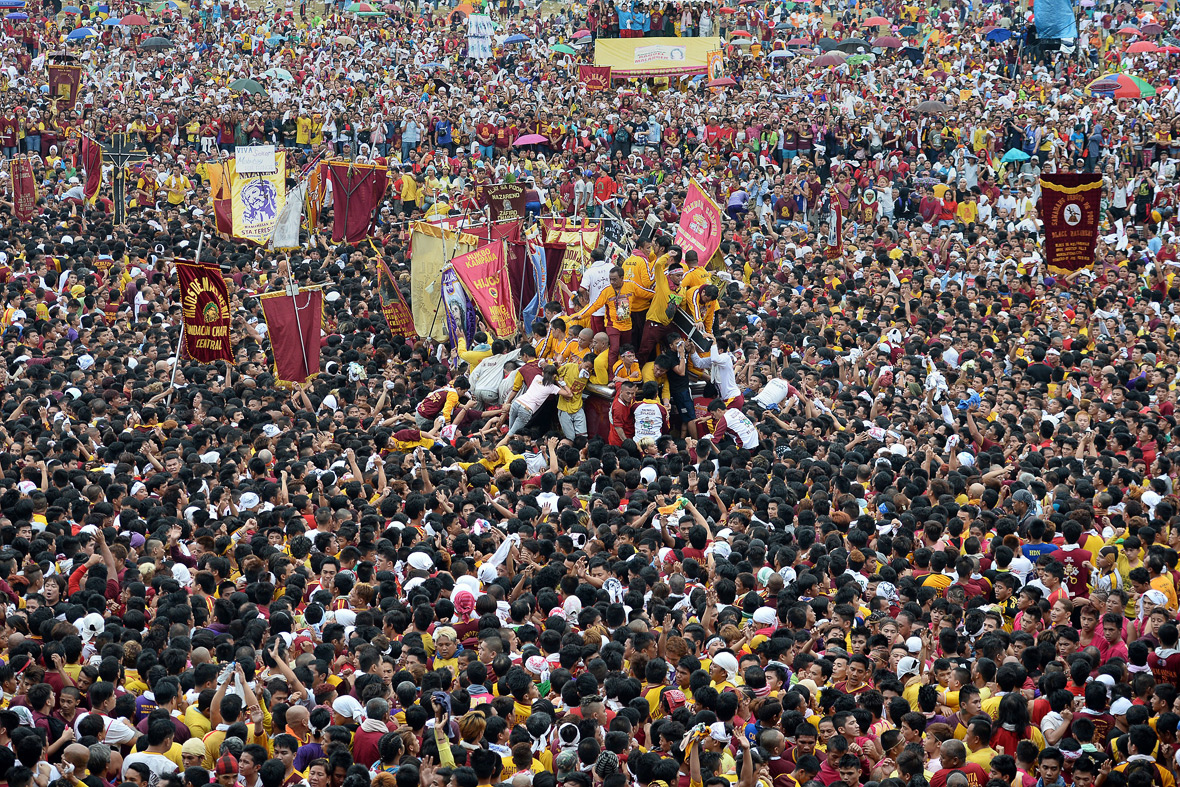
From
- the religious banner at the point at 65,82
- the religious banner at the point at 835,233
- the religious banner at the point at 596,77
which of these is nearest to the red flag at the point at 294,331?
the religious banner at the point at 835,233

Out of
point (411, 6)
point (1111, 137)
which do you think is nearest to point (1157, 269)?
point (1111, 137)

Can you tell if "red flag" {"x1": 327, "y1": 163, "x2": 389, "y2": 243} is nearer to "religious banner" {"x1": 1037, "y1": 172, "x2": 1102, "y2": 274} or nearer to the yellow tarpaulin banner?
the yellow tarpaulin banner

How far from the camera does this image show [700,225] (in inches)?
617

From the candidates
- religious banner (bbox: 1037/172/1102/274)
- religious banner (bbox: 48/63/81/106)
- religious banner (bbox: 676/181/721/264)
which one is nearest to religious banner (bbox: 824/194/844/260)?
religious banner (bbox: 1037/172/1102/274)

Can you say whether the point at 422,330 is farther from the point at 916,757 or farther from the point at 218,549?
the point at 916,757

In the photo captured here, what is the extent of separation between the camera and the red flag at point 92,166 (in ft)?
75.6

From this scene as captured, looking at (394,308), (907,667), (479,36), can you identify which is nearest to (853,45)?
(479,36)

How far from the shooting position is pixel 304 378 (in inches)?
577

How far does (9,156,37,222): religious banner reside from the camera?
22.2 metres

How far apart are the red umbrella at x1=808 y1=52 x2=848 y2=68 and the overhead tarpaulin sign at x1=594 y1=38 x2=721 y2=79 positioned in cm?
276

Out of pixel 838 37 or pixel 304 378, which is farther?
pixel 838 37

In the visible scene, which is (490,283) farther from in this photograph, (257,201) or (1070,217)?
(1070,217)

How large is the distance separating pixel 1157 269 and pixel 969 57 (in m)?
18.8

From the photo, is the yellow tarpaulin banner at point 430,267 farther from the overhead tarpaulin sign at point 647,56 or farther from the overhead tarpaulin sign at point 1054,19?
the overhead tarpaulin sign at point 1054,19
